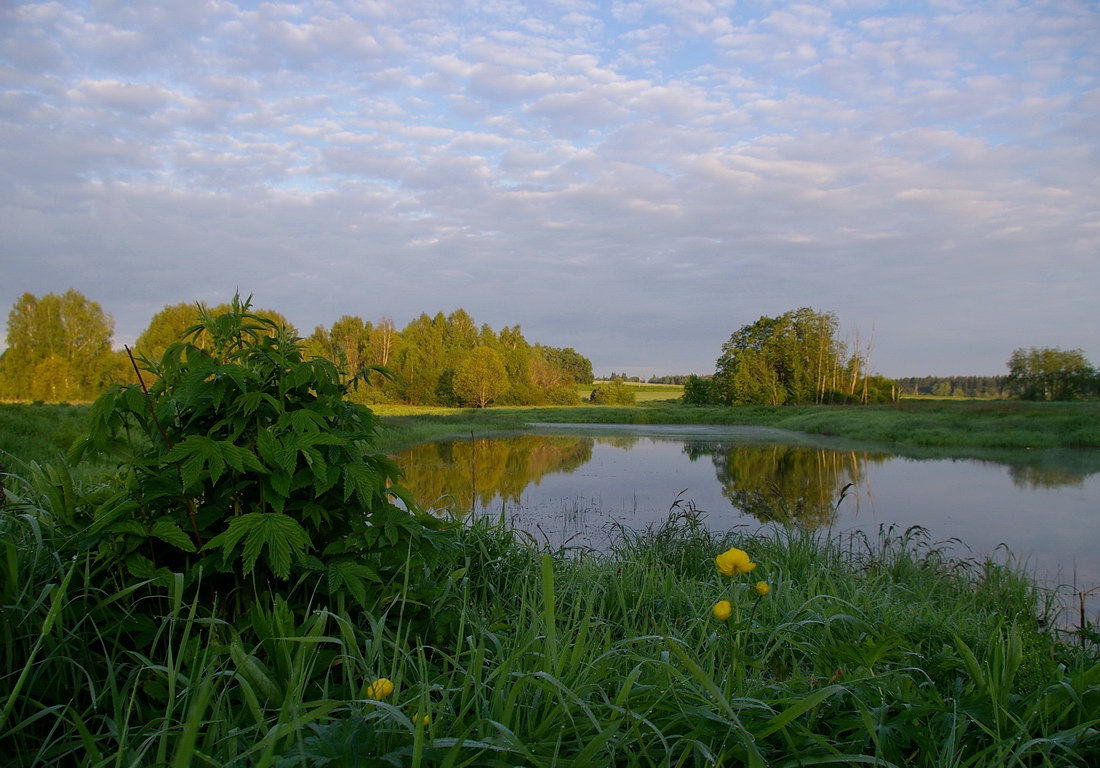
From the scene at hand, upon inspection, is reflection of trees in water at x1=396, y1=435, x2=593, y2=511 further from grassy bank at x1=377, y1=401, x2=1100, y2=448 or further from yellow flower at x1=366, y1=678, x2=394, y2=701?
yellow flower at x1=366, y1=678, x2=394, y2=701

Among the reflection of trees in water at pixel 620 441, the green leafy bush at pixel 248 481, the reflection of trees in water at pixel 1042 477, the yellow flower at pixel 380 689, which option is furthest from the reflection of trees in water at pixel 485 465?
the reflection of trees in water at pixel 1042 477

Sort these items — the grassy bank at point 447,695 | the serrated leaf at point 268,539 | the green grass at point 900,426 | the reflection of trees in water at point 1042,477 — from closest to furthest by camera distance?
the grassy bank at point 447,695
the serrated leaf at point 268,539
the green grass at point 900,426
the reflection of trees in water at point 1042,477

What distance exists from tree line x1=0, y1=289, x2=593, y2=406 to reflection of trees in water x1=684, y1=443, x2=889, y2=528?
5.62 metres

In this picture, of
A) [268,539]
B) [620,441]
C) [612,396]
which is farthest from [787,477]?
[612,396]

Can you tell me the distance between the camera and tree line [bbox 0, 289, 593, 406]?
27688 mm

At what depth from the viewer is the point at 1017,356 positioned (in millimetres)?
28078

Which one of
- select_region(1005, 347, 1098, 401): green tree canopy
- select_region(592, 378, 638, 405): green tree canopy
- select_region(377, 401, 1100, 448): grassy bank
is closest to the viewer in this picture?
select_region(377, 401, 1100, 448): grassy bank

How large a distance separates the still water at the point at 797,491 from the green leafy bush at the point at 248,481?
5.83 feet

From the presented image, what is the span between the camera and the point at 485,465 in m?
12.4

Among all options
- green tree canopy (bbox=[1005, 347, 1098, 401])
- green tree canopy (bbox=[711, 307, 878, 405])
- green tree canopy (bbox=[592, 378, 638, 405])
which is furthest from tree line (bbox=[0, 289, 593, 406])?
green tree canopy (bbox=[1005, 347, 1098, 401])

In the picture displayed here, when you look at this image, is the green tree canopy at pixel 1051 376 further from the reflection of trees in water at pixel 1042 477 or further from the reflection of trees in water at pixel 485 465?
the reflection of trees in water at pixel 485 465

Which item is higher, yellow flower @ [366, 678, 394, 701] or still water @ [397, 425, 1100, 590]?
yellow flower @ [366, 678, 394, 701]

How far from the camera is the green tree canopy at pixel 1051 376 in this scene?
81.0 feet

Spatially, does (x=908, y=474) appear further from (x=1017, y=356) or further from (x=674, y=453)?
(x=1017, y=356)
